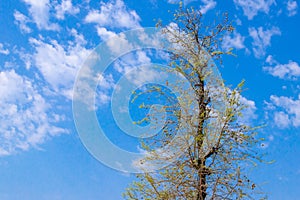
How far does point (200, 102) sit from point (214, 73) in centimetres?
76

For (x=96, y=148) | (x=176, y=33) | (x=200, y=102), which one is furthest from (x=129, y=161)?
(x=176, y=33)

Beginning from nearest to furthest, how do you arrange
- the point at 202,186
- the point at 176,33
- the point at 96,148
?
the point at 202,186 → the point at 176,33 → the point at 96,148

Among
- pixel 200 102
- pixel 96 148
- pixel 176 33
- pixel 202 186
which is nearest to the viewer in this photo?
pixel 202 186

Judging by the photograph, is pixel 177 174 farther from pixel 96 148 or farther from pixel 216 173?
pixel 96 148

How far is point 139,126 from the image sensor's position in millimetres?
11219

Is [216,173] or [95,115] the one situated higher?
[95,115]

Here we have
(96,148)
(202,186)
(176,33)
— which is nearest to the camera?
(202,186)

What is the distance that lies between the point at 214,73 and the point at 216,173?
7.44 feet

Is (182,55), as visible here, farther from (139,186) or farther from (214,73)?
(139,186)

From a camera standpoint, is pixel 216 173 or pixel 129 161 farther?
pixel 129 161

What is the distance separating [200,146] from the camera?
1015 cm

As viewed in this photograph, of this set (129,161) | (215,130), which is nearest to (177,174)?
(215,130)

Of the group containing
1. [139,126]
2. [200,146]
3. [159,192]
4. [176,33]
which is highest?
[176,33]

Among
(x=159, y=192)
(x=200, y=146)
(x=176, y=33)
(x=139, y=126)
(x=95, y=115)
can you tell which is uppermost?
(x=176, y=33)
